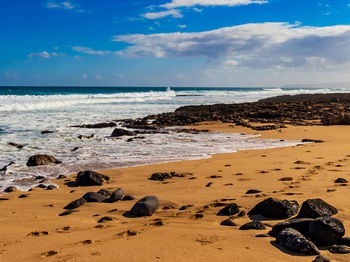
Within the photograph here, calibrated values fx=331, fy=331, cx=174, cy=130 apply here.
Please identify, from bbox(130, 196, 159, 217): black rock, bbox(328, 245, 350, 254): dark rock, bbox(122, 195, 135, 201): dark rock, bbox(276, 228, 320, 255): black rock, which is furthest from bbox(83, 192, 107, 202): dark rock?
bbox(328, 245, 350, 254): dark rock

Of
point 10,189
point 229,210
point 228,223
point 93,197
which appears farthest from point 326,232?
point 10,189

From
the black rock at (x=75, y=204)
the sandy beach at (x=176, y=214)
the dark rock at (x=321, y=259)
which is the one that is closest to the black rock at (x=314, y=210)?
the sandy beach at (x=176, y=214)

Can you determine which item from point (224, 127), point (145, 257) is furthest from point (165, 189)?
point (224, 127)

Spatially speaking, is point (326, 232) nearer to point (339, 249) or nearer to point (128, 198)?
point (339, 249)

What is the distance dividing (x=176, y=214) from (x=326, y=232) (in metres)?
1.95

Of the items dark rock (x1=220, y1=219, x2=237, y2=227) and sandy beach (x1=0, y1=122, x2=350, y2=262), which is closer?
sandy beach (x1=0, y1=122, x2=350, y2=262)

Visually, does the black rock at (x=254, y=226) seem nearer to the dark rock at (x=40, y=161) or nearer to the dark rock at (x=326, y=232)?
the dark rock at (x=326, y=232)

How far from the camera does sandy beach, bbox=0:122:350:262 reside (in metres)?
3.10

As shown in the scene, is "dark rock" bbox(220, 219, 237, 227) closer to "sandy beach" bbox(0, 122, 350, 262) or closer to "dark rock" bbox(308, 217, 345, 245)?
"sandy beach" bbox(0, 122, 350, 262)

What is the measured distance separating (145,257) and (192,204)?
1998 millimetres

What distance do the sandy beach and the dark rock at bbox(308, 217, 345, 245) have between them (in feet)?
0.54

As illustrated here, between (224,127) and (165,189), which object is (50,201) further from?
(224,127)

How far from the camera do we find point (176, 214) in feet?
14.6

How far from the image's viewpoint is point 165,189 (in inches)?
232
